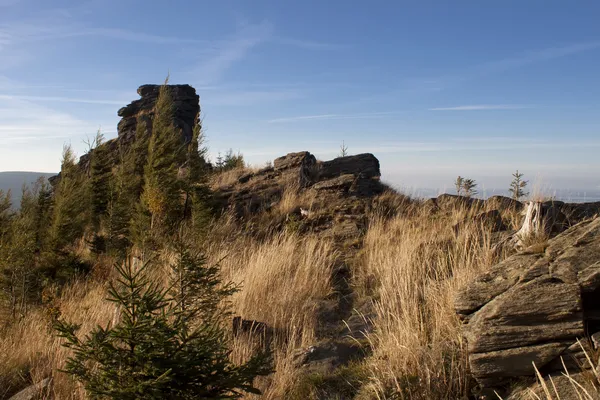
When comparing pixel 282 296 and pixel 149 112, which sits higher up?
pixel 149 112

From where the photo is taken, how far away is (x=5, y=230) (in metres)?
11.7

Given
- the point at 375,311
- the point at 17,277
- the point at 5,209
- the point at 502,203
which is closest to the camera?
the point at 375,311

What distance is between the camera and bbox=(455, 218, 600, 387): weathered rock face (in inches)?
123

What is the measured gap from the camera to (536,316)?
3.24 metres

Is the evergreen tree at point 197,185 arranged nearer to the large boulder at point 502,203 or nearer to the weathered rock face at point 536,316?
the large boulder at point 502,203

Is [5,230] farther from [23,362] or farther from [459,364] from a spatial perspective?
[459,364]

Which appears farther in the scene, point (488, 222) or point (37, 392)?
point (488, 222)

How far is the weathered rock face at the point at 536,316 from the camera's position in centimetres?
313

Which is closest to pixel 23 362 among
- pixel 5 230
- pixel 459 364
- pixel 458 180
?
pixel 459 364

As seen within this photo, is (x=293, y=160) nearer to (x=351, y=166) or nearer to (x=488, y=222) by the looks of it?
(x=351, y=166)

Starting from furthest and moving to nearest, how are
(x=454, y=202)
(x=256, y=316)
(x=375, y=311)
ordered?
(x=454, y=202) → (x=256, y=316) → (x=375, y=311)

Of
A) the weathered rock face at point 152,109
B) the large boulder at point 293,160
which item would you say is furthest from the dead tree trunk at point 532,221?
the weathered rock face at point 152,109

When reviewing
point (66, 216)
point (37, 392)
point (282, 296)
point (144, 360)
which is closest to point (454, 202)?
point (282, 296)

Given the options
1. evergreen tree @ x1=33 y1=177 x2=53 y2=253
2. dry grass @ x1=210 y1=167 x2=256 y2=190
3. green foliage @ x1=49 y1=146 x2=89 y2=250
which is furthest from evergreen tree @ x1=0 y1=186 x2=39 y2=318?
dry grass @ x1=210 y1=167 x2=256 y2=190
